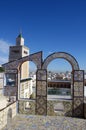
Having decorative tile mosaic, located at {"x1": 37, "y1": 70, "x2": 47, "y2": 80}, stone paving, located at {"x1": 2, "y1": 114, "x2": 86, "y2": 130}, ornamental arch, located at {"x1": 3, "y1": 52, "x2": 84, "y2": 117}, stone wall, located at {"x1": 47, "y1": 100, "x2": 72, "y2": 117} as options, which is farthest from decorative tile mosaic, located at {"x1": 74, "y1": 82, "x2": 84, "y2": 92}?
decorative tile mosaic, located at {"x1": 37, "y1": 70, "x2": 47, "y2": 80}

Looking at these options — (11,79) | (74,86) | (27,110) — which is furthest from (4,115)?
(74,86)

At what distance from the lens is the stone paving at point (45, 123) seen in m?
9.60

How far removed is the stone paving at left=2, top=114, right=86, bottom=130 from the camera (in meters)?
9.60

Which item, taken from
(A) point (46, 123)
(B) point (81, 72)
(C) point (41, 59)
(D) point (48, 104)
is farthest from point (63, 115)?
(C) point (41, 59)

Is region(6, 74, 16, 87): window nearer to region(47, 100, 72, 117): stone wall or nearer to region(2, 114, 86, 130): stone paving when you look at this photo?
region(2, 114, 86, 130): stone paving

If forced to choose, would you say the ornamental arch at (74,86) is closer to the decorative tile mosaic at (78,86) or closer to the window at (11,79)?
the decorative tile mosaic at (78,86)

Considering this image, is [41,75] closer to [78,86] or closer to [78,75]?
[78,75]

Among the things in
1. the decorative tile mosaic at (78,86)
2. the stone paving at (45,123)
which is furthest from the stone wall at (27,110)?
the decorative tile mosaic at (78,86)

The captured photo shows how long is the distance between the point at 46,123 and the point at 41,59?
16.5 ft

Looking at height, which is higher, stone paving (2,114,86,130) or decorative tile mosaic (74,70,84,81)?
decorative tile mosaic (74,70,84,81)

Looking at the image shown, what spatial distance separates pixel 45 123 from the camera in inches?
409

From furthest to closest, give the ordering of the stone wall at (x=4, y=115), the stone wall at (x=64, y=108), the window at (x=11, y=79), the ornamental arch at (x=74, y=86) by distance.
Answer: the window at (x=11, y=79) < the stone wall at (x=64, y=108) < the ornamental arch at (x=74, y=86) < the stone wall at (x=4, y=115)

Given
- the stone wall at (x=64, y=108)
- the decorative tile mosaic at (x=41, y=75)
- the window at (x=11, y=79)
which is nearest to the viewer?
the stone wall at (x=64, y=108)

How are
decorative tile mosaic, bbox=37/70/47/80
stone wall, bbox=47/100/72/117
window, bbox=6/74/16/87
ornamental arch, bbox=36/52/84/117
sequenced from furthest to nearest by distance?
window, bbox=6/74/16/87
decorative tile mosaic, bbox=37/70/47/80
stone wall, bbox=47/100/72/117
ornamental arch, bbox=36/52/84/117
